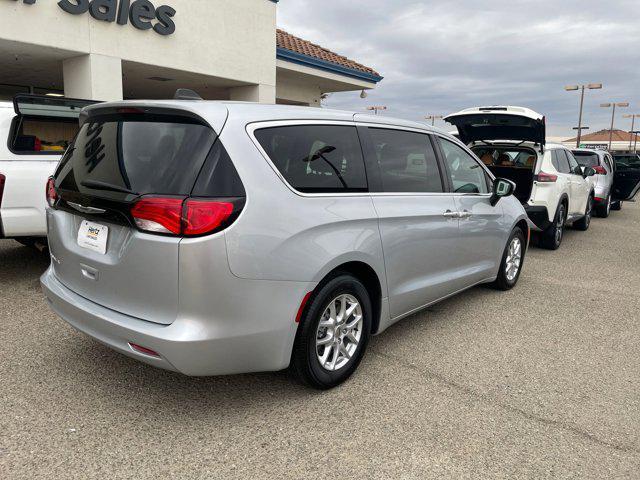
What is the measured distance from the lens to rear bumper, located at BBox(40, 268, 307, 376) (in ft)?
7.79

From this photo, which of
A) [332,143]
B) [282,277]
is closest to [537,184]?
[332,143]

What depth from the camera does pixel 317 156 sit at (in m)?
2.96

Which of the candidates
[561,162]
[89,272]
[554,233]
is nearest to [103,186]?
[89,272]

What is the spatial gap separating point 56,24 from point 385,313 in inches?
340

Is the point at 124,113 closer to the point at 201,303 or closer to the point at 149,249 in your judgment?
the point at 149,249

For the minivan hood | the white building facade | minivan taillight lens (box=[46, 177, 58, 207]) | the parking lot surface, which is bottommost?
the parking lot surface

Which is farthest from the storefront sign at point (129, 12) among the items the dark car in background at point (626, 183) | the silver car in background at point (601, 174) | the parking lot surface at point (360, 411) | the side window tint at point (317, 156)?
the dark car in background at point (626, 183)

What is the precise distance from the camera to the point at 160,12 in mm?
10234

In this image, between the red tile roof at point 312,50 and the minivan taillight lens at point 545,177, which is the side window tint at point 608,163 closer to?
the minivan taillight lens at point 545,177

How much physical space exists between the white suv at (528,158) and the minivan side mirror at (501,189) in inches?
94.9

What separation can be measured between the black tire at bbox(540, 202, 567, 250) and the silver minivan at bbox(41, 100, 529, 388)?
4.87 metres

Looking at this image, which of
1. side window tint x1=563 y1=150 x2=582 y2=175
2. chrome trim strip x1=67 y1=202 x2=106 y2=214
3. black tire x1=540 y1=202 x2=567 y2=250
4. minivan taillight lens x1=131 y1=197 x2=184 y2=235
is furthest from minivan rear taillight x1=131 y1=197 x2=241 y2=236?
side window tint x1=563 y1=150 x2=582 y2=175

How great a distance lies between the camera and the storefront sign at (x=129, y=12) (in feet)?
29.5

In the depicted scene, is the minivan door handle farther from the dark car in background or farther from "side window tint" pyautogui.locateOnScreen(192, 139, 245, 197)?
the dark car in background
